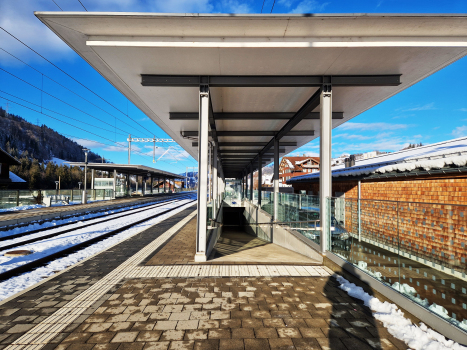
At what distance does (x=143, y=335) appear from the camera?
9.58 ft

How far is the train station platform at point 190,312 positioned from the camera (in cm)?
282

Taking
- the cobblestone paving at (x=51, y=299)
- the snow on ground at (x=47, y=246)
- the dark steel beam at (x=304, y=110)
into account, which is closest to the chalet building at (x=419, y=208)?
the dark steel beam at (x=304, y=110)

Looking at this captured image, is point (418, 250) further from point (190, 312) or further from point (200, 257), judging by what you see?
point (200, 257)

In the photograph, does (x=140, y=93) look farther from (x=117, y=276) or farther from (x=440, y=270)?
(x=440, y=270)

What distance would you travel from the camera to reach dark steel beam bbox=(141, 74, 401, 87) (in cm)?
622

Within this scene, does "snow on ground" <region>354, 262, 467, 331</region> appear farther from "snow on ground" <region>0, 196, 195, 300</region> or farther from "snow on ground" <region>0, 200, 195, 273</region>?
"snow on ground" <region>0, 200, 195, 273</region>

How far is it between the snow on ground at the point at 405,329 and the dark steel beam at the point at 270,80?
5.03 metres

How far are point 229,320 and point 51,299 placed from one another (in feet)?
→ 9.76

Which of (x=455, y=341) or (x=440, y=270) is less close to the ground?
(x=440, y=270)

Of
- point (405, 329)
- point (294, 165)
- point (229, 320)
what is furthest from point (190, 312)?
point (294, 165)

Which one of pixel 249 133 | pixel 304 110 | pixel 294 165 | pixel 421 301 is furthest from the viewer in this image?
pixel 294 165

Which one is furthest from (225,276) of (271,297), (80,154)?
(80,154)

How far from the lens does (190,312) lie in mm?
3416

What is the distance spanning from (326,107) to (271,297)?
4.77 meters
